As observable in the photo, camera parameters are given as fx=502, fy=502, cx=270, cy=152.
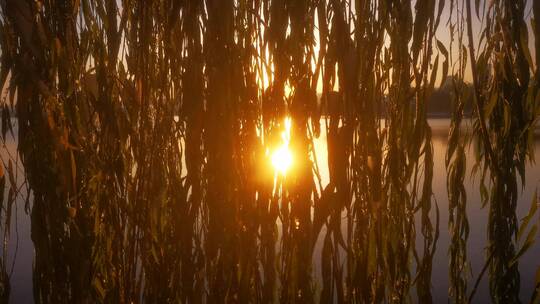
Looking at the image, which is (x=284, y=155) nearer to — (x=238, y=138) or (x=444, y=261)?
(x=238, y=138)

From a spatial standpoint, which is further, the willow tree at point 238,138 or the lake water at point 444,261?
the lake water at point 444,261

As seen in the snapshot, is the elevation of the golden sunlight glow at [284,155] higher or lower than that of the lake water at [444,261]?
higher

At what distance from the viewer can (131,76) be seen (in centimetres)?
103

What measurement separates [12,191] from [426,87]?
0.81 meters

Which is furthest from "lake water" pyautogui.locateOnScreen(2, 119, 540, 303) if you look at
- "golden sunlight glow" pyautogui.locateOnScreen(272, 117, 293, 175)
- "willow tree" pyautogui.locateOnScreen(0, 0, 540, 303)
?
"golden sunlight glow" pyautogui.locateOnScreen(272, 117, 293, 175)

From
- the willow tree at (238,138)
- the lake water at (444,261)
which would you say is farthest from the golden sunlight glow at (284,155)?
the lake water at (444,261)

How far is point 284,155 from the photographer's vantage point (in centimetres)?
89

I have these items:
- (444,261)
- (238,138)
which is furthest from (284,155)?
(444,261)

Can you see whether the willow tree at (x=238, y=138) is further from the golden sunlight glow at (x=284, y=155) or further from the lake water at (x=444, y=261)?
the lake water at (x=444, y=261)

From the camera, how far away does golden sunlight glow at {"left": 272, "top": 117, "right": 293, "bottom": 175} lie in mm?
881

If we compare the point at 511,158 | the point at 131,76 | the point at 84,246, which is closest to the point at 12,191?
the point at 84,246

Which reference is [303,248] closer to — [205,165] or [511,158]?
[205,165]

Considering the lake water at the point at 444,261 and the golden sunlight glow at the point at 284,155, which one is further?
the lake water at the point at 444,261

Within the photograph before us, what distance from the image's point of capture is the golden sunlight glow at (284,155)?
88 cm
